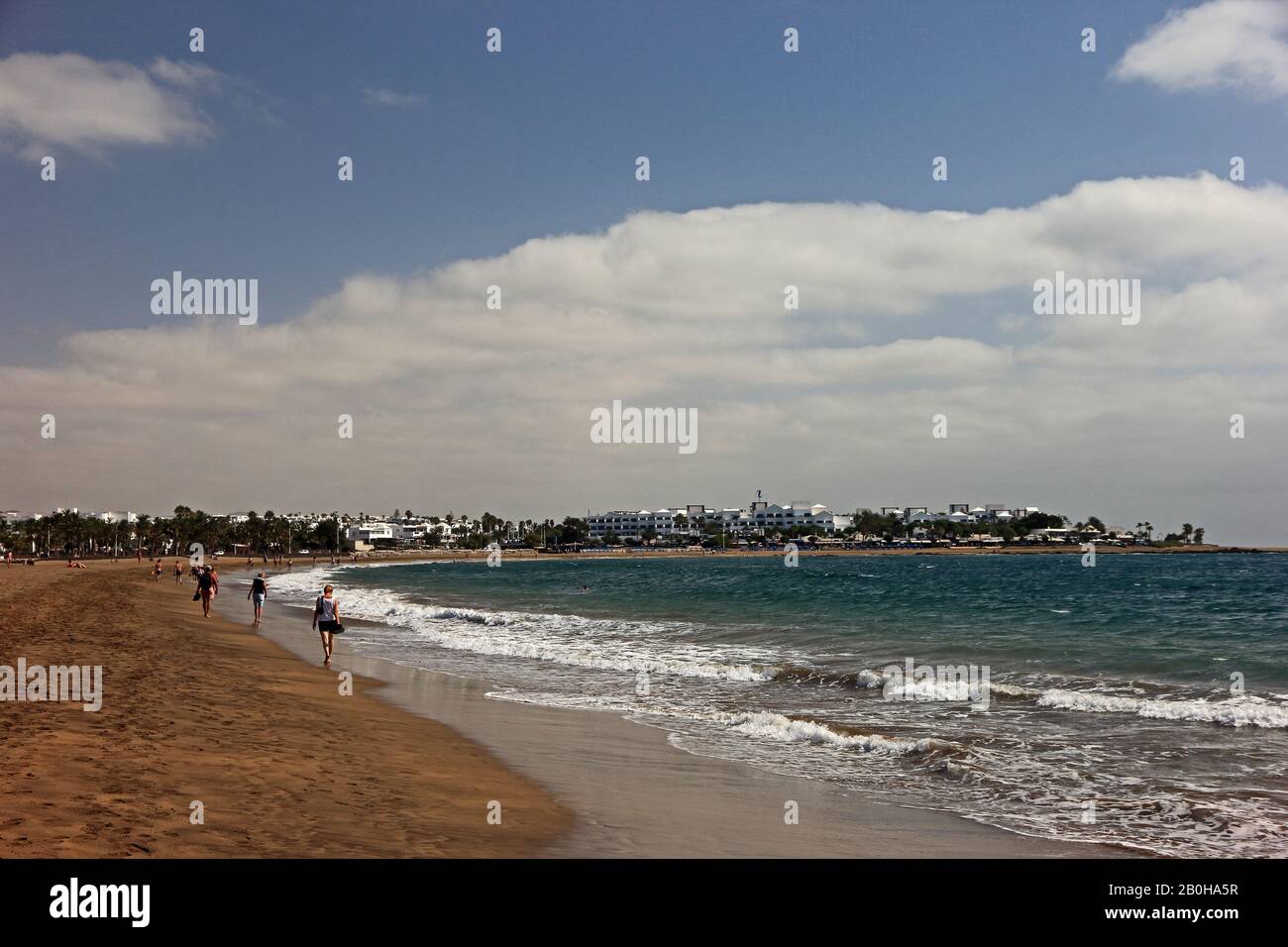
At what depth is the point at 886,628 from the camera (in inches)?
1312

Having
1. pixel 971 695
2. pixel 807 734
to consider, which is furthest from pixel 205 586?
pixel 971 695

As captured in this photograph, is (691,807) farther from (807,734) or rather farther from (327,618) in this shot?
(327,618)

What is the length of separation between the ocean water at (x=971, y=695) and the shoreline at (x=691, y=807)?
533 mm

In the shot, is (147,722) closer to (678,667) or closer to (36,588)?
(678,667)

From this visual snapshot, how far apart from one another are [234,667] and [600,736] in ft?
34.4

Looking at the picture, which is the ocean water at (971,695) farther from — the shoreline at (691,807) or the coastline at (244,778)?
the coastline at (244,778)

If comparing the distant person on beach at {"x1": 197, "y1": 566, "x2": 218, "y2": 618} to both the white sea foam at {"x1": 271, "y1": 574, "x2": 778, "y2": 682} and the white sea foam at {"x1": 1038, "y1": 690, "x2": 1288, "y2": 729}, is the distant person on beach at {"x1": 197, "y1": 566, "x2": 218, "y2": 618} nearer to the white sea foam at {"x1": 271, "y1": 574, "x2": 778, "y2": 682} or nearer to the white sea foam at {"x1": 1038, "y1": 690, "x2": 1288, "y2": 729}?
the white sea foam at {"x1": 271, "y1": 574, "x2": 778, "y2": 682}

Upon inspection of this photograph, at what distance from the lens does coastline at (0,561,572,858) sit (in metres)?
7.25

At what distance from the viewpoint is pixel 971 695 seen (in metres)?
18.5

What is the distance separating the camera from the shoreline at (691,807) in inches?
334

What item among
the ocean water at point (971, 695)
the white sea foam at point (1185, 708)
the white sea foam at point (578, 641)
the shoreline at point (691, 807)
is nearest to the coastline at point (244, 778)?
the shoreline at point (691, 807)
